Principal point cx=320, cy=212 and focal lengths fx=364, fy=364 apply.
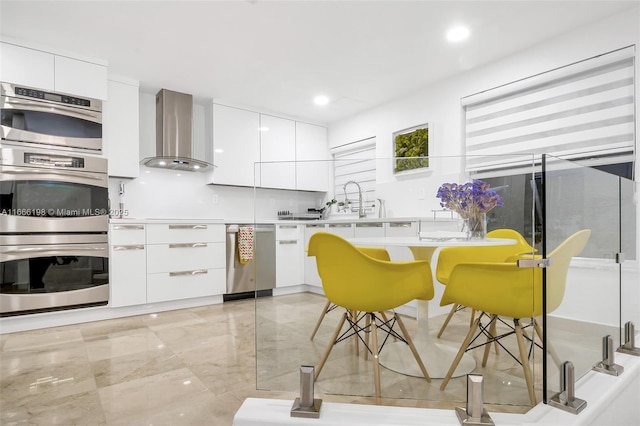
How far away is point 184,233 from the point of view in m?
3.56

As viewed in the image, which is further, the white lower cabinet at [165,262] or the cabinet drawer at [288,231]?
the white lower cabinet at [165,262]

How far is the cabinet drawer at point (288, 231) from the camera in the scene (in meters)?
1.55

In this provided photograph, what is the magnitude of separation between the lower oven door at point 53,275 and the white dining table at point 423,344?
8.74ft

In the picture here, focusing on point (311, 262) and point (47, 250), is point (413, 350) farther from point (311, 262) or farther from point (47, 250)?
point (47, 250)

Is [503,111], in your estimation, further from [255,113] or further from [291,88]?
[255,113]

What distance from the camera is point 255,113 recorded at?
→ 456 cm

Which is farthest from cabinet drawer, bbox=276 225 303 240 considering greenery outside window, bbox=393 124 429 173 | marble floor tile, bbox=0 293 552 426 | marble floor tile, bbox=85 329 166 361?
greenery outside window, bbox=393 124 429 173

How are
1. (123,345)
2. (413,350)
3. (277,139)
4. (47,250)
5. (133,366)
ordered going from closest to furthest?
A: (413,350) → (133,366) → (123,345) → (47,250) → (277,139)

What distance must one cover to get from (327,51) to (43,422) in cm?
305

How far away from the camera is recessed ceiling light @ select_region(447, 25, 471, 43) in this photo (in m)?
2.79

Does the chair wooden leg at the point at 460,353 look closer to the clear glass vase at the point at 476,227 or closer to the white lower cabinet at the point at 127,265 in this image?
the clear glass vase at the point at 476,227

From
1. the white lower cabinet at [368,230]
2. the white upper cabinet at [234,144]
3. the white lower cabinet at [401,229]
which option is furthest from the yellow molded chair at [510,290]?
the white upper cabinet at [234,144]

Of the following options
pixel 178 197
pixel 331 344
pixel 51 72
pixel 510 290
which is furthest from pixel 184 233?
pixel 510 290

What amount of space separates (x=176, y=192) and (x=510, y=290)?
12.2 feet
